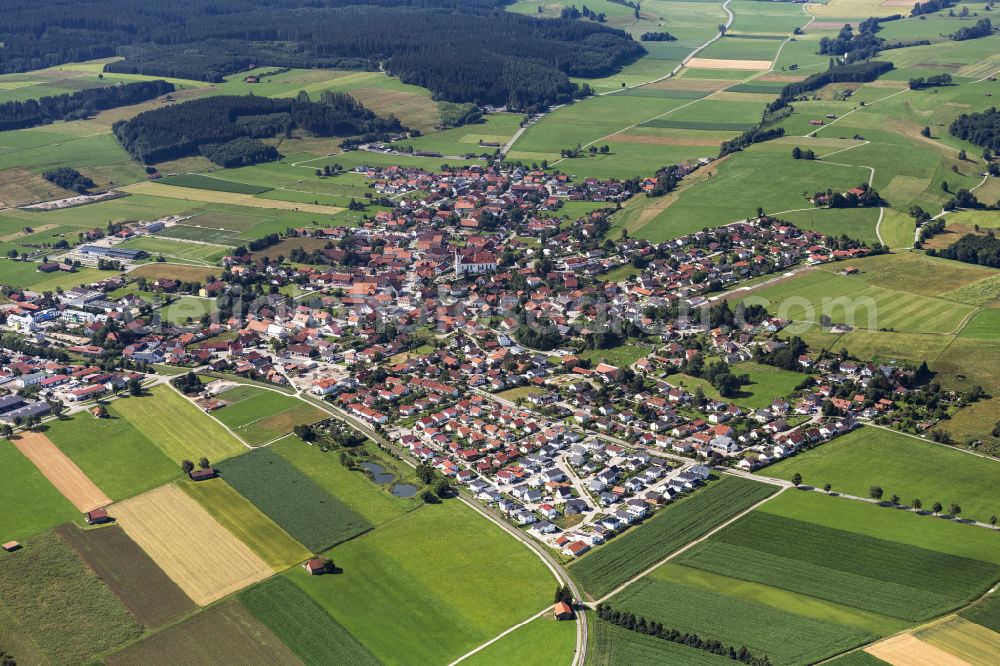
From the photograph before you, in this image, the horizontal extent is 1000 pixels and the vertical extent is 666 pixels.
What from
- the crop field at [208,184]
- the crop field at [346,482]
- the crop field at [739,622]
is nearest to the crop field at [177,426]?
the crop field at [346,482]

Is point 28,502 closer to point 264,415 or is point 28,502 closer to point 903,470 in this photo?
point 264,415

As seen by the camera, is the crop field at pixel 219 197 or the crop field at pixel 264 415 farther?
the crop field at pixel 219 197

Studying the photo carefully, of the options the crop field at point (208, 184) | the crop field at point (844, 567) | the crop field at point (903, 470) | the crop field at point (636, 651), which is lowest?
the crop field at point (636, 651)

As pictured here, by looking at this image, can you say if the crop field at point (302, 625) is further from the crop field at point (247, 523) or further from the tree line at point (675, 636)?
the tree line at point (675, 636)

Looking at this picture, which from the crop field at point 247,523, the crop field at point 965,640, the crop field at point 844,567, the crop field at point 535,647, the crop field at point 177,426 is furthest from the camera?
the crop field at point 177,426

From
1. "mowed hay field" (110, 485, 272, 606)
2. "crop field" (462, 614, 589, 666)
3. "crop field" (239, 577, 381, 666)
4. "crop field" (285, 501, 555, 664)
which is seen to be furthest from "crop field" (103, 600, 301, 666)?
"crop field" (462, 614, 589, 666)

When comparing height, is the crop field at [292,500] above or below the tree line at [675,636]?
below

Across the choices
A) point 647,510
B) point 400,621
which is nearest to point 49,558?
point 400,621
